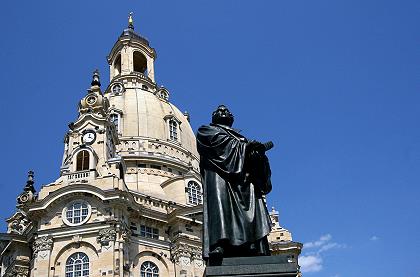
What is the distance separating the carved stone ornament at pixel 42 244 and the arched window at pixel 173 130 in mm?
25610

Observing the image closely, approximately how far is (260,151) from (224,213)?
1292mm

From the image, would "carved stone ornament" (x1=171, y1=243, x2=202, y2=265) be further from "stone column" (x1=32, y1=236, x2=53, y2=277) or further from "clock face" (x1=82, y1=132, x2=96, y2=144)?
"clock face" (x1=82, y1=132, x2=96, y2=144)

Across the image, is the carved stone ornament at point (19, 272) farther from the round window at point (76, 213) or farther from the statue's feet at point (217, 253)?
the statue's feet at point (217, 253)

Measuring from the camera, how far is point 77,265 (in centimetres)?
3991

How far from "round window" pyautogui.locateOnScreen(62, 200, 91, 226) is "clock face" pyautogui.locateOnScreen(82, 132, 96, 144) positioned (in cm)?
834

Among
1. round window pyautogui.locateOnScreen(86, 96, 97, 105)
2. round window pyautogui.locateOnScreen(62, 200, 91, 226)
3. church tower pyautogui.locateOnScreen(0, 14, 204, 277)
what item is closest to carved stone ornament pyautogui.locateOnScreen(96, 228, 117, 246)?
church tower pyautogui.locateOnScreen(0, 14, 204, 277)

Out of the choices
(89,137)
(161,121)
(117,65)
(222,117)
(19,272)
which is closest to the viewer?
(222,117)

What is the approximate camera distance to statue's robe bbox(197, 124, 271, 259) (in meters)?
8.28

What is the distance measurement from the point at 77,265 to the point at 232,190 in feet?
112

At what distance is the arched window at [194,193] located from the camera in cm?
5369

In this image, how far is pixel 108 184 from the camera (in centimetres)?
4306

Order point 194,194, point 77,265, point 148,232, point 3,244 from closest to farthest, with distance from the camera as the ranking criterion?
point 77,265
point 148,232
point 3,244
point 194,194

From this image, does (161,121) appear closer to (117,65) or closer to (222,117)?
(117,65)

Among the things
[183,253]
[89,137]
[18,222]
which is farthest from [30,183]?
[183,253]
